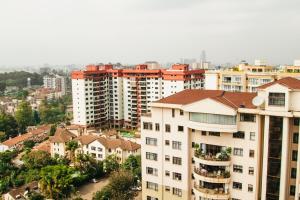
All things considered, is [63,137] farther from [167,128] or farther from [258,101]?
[258,101]

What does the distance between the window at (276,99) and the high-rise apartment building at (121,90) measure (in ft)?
121

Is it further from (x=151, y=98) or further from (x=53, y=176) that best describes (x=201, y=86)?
(x=53, y=176)

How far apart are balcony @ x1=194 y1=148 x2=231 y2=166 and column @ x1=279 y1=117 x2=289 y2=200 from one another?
2.72 meters

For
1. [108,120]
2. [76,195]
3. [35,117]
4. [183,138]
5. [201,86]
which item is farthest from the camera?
[35,117]

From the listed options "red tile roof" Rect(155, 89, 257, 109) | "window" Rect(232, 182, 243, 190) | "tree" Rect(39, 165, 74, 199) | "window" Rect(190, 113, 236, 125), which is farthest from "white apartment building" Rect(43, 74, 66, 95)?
"window" Rect(232, 182, 243, 190)

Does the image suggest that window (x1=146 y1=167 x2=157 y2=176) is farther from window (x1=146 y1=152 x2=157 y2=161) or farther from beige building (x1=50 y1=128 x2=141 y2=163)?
beige building (x1=50 y1=128 x2=141 y2=163)

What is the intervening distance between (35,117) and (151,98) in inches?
1162

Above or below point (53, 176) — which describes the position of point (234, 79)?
above

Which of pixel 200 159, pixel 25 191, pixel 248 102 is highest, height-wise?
pixel 248 102

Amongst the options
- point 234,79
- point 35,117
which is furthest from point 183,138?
point 35,117

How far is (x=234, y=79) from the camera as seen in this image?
124 ft

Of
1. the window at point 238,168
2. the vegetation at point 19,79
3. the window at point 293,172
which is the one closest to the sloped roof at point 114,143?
the window at point 238,168

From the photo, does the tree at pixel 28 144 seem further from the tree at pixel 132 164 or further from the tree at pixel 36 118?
the tree at pixel 36 118

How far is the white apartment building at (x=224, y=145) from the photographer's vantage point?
55.7 feet
